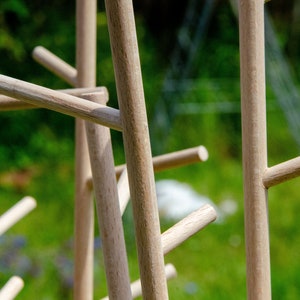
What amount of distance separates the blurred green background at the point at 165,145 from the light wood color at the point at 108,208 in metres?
1.26

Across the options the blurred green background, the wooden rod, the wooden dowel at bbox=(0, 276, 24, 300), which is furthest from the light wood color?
the blurred green background

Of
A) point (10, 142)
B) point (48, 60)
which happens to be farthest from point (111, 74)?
point (48, 60)

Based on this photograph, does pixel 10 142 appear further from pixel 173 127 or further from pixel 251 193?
pixel 251 193

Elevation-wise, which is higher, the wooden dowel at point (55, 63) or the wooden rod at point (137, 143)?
the wooden dowel at point (55, 63)

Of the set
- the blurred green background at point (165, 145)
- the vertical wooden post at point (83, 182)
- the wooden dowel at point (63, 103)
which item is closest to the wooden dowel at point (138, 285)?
the vertical wooden post at point (83, 182)

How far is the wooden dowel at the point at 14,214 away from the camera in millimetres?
814

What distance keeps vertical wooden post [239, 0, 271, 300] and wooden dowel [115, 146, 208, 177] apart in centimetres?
18

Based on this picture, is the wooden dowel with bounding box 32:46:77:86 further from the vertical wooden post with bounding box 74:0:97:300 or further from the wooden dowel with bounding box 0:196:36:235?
the wooden dowel with bounding box 0:196:36:235

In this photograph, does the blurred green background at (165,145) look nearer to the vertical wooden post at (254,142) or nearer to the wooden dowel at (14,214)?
the wooden dowel at (14,214)

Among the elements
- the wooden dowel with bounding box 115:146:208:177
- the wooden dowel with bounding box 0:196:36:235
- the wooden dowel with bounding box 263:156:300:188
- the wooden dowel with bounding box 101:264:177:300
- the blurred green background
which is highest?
the blurred green background

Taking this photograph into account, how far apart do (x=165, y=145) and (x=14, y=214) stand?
6.60 feet

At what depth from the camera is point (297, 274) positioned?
81.7 inches

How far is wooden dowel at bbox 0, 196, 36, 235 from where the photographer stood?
81 cm

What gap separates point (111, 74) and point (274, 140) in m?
0.75
